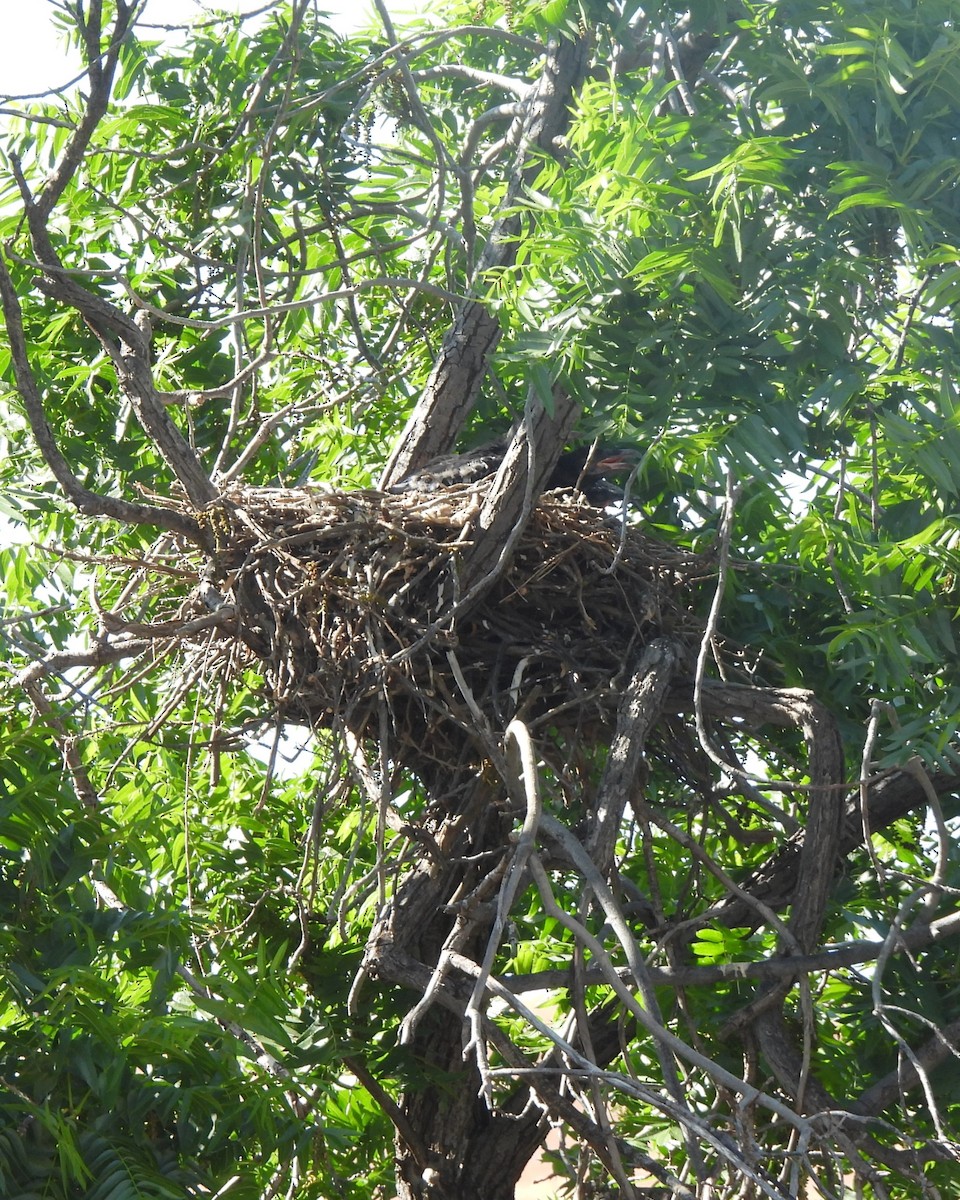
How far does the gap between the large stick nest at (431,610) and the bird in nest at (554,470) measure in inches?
4.6

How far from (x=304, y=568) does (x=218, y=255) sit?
1.74 metres

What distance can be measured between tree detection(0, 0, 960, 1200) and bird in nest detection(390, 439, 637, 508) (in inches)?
4.1

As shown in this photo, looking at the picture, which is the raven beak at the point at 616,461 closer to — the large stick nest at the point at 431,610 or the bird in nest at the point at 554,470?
the bird in nest at the point at 554,470

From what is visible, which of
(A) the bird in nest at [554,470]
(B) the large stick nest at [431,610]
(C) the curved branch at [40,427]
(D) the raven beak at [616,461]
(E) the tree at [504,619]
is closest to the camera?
(E) the tree at [504,619]

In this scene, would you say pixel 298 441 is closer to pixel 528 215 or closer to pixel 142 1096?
pixel 528 215

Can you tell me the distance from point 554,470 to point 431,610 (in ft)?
2.32

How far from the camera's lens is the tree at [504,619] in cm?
190

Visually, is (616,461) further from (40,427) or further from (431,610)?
(40,427)

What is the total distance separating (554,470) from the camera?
3.25 m

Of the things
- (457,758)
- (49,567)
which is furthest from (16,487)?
(457,758)

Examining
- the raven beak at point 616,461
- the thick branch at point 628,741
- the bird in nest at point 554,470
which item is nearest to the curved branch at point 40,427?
the bird in nest at point 554,470

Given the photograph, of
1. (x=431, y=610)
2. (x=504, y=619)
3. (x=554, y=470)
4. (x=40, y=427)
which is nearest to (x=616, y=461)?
(x=554, y=470)

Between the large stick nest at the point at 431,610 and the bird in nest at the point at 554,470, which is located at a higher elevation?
the bird in nest at the point at 554,470

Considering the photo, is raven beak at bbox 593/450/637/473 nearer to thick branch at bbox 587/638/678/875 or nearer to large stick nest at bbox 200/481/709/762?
large stick nest at bbox 200/481/709/762
